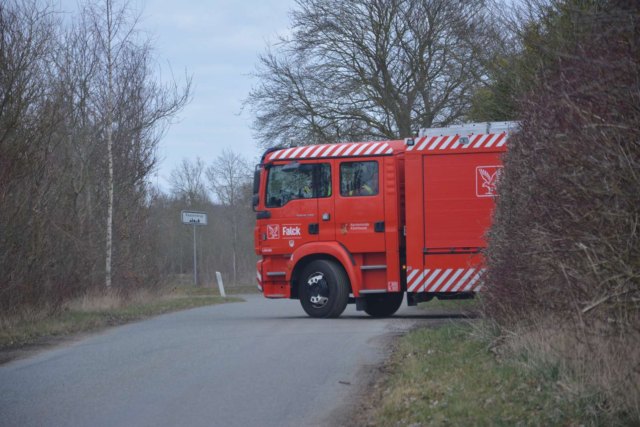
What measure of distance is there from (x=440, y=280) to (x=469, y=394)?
6.76m

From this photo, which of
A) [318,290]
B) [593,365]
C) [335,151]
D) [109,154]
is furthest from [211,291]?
[593,365]

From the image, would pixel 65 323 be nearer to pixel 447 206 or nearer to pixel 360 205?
pixel 360 205

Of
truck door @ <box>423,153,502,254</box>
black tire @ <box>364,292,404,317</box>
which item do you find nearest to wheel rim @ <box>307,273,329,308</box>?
black tire @ <box>364,292,404,317</box>

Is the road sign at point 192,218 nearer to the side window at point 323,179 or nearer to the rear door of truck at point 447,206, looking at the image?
the side window at point 323,179

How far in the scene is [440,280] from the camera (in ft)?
40.9

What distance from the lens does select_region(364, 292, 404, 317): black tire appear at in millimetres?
14045

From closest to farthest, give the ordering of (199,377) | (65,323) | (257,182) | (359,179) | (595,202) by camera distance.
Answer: (595,202) < (199,377) < (65,323) < (359,179) < (257,182)

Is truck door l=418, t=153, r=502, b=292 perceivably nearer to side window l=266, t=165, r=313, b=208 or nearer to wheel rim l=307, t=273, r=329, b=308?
wheel rim l=307, t=273, r=329, b=308

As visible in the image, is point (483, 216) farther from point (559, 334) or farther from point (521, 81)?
point (559, 334)

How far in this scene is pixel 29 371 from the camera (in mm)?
8164

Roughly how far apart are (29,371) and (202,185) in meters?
53.8

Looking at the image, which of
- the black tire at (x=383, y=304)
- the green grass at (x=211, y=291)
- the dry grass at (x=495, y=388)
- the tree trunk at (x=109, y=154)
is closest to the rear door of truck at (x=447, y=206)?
the black tire at (x=383, y=304)

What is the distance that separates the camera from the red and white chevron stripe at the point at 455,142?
488 inches

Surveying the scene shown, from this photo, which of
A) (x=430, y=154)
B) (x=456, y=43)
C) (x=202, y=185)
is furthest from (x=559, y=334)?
(x=202, y=185)
